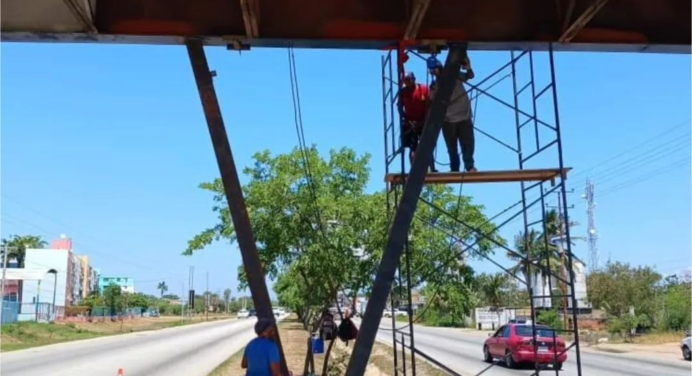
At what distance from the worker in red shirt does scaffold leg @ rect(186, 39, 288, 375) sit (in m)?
2.71

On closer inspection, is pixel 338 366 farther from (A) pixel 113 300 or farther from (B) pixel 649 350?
(A) pixel 113 300

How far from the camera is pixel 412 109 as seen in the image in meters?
7.97

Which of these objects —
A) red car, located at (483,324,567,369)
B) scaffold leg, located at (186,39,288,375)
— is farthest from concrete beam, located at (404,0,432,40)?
red car, located at (483,324,567,369)

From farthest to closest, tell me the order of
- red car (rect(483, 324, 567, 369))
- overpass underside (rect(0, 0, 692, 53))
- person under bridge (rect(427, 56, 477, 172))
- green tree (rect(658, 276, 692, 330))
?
green tree (rect(658, 276, 692, 330)) → red car (rect(483, 324, 567, 369)) → person under bridge (rect(427, 56, 477, 172)) → overpass underside (rect(0, 0, 692, 53))

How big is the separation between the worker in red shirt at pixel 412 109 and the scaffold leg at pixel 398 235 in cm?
192

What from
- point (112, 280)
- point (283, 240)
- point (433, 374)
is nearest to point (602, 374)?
point (433, 374)

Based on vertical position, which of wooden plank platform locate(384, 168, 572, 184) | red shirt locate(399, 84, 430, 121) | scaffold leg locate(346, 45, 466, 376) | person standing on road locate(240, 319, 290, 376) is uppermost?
red shirt locate(399, 84, 430, 121)

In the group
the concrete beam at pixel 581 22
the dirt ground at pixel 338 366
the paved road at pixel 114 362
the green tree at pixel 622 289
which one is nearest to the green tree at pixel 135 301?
the green tree at pixel 622 289

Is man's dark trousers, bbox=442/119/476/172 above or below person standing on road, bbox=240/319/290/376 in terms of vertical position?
above

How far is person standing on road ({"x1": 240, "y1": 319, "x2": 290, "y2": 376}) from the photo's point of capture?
567 cm

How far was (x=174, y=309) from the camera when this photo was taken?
158625mm

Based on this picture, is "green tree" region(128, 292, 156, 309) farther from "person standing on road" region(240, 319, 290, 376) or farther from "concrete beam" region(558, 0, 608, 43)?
"concrete beam" region(558, 0, 608, 43)

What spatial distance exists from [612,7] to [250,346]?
4.62 m

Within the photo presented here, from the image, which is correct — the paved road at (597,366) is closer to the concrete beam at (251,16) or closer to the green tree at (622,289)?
the concrete beam at (251,16)
